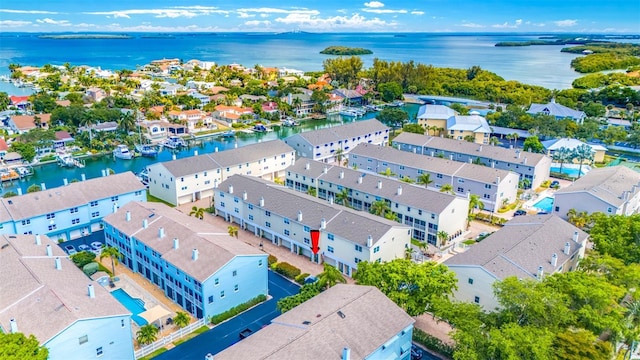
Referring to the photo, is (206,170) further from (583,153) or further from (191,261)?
(583,153)

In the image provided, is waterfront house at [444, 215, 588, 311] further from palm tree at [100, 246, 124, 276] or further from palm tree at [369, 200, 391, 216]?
palm tree at [100, 246, 124, 276]

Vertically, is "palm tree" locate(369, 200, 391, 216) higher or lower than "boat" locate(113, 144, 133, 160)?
higher

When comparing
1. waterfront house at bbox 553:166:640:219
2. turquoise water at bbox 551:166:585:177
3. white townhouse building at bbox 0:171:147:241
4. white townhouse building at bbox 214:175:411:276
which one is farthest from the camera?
turquoise water at bbox 551:166:585:177

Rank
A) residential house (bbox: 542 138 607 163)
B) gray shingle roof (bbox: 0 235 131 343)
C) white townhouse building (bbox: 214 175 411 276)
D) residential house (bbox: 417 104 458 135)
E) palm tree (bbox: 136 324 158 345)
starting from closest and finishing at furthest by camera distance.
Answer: gray shingle roof (bbox: 0 235 131 343) < palm tree (bbox: 136 324 158 345) < white townhouse building (bbox: 214 175 411 276) < residential house (bbox: 542 138 607 163) < residential house (bbox: 417 104 458 135)

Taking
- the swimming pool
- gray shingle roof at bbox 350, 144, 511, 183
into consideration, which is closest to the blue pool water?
gray shingle roof at bbox 350, 144, 511, 183

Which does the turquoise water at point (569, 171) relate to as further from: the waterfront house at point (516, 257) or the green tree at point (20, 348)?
the green tree at point (20, 348)

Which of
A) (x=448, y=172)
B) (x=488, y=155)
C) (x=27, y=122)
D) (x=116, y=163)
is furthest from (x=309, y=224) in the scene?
Answer: (x=27, y=122)
